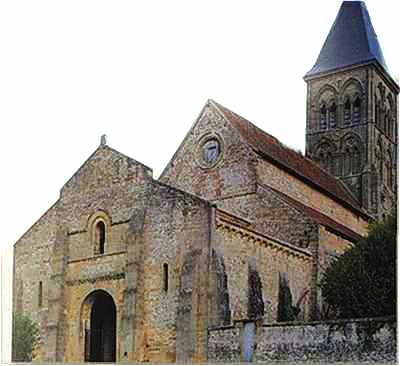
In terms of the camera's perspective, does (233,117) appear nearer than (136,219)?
No

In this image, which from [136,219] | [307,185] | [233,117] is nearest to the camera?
[136,219]

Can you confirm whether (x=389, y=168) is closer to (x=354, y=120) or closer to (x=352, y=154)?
(x=352, y=154)

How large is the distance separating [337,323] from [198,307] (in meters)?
4.23

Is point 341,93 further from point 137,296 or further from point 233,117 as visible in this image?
point 137,296

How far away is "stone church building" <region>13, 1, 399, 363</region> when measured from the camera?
22.8 m

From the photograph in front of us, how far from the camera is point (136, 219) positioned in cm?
2438

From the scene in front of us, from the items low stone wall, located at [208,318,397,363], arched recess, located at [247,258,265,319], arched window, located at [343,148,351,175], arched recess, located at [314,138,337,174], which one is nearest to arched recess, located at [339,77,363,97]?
arched recess, located at [314,138,337,174]

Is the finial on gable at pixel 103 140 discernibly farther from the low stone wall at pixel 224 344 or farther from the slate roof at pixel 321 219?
the low stone wall at pixel 224 344

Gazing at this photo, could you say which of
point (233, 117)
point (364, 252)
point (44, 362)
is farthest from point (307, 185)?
point (44, 362)

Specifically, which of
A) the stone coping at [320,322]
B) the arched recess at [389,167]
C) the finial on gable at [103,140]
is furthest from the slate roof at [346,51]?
the stone coping at [320,322]

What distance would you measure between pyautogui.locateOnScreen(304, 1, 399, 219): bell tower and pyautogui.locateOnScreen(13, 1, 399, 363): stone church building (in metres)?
4.71

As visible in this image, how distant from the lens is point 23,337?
78.5ft

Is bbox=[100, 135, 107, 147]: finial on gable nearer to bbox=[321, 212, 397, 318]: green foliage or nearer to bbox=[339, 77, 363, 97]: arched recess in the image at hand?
bbox=[321, 212, 397, 318]: green foliage

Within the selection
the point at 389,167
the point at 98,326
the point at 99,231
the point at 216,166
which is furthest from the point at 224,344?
the point at 389,167
